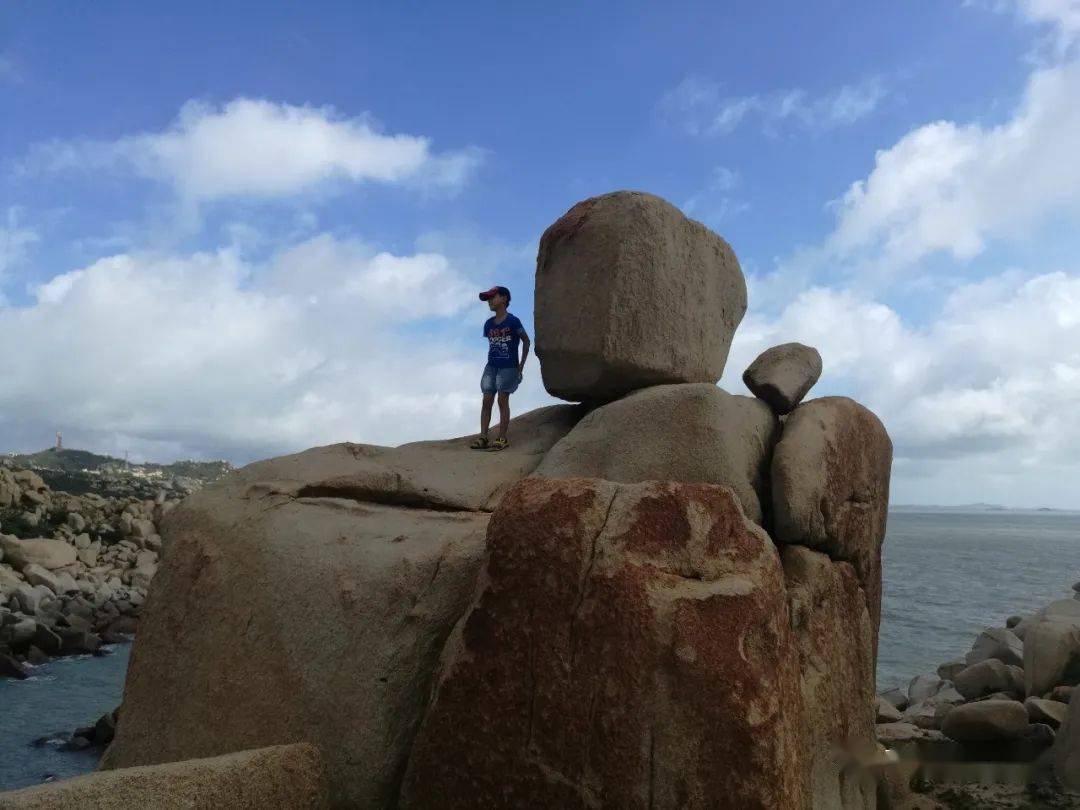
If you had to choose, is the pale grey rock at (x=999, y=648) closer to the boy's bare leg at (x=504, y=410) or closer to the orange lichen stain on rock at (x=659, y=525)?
the boy's bare leg at (x=504, y=410)

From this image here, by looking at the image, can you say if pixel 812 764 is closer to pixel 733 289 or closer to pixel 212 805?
pixel 212 805

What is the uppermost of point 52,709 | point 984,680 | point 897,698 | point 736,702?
point 736,702

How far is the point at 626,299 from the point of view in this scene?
679cm

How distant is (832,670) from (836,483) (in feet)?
3.92

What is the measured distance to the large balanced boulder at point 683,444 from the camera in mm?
5770

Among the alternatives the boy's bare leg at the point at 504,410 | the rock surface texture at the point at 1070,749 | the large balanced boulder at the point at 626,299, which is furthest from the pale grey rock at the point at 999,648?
the boy's bare leg at the point at 504,410

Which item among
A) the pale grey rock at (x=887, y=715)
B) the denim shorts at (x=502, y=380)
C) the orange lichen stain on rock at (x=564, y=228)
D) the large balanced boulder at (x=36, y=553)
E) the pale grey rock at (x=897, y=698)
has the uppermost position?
the orange lichen stain on rock at (x=564, y=228)

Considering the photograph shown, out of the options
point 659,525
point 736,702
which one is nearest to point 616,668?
point 736,702

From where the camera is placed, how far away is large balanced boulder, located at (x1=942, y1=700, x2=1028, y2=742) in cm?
908

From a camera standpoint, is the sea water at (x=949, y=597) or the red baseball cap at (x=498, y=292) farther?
the sea water at (x=949, y=597)

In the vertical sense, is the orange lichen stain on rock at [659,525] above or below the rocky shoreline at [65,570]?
above

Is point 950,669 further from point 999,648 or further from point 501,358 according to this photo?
point 501,358

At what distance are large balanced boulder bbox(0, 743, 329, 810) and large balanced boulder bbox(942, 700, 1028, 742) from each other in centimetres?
721

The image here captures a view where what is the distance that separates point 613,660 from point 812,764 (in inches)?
77.0
